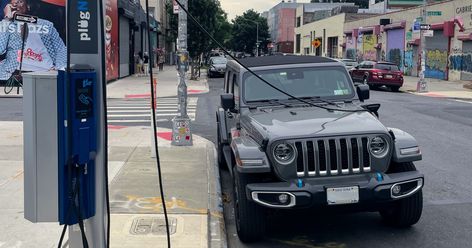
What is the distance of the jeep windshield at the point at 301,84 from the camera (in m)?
6.84

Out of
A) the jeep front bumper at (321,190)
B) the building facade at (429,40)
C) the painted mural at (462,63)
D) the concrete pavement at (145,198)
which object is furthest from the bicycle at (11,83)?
the painted mural at (462,63)

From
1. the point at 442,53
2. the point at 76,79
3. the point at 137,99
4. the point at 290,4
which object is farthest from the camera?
the point at 290,4

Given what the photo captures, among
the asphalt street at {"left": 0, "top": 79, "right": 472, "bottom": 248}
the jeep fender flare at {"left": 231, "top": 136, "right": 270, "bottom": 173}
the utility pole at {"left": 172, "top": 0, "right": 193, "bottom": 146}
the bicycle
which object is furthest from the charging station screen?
the bicycle

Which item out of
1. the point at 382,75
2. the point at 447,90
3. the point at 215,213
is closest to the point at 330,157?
the point at 215,213

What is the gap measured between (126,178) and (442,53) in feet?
105

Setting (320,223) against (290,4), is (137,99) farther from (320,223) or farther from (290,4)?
(290,4)

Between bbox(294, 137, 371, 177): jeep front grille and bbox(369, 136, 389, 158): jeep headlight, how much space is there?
0.13m

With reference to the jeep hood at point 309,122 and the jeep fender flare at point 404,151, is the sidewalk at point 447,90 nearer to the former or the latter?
the jeep hood at point 309,122

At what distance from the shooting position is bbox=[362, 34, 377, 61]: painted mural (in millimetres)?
49522

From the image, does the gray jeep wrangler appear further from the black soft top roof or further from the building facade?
the building facade

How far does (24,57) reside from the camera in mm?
25109

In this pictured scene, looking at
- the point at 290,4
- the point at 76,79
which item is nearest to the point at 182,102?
the point at 76,79

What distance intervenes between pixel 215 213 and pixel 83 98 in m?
3.40

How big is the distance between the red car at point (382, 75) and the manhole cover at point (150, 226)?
23.2m
